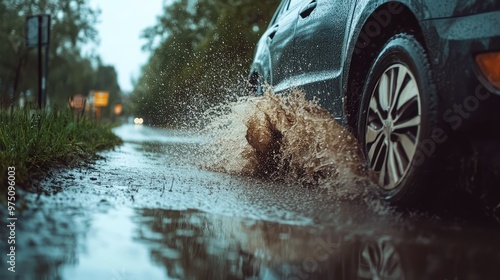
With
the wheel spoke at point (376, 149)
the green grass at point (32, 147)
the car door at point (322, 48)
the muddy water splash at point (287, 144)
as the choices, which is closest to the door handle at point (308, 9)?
the car door at point (322, 48)

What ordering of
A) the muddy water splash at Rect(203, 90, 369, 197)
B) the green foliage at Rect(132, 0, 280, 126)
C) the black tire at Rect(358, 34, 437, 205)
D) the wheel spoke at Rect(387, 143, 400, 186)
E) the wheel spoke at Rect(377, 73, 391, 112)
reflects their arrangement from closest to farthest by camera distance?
the black tire at Rect(358, 34, 437, 205) → the wheel spoke at Rect(387, 143, 400, 186) → the wheel spoke at Rect(377, 73, 391, 112) → the muddy water splash at Rect(203, 90, 369, 197) → the green foliage at Rect(132, 0, 280, 126)

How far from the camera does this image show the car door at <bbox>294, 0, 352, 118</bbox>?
4.47 metres

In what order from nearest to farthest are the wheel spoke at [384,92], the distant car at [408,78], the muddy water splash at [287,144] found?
1. the distant car at [408,78]
2. the wheel spoke at [384,92]
3. the muddy water splash at [287,144]

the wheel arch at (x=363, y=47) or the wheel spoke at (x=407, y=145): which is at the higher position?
the wheel arch at (x=363, y=47)

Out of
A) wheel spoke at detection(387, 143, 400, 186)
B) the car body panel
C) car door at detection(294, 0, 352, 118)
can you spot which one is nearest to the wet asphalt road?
wheel spoke at detection(387, 143, 400, 186)

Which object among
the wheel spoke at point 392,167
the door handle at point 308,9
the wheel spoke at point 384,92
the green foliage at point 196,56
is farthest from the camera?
the green foliage at point 196,56

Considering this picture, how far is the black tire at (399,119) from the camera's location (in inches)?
126

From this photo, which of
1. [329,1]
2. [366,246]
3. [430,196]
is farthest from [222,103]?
[366,246]

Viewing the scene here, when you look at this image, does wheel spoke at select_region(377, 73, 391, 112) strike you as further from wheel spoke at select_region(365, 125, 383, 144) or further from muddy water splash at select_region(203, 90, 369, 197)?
muddy water splash at select_region(203, 90, 369, 197)

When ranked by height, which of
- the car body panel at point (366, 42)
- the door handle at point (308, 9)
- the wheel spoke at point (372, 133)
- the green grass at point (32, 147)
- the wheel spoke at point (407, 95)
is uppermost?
the door handle at point (308, 9)

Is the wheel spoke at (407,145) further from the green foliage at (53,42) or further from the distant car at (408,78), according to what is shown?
the green foliage at (53,42)

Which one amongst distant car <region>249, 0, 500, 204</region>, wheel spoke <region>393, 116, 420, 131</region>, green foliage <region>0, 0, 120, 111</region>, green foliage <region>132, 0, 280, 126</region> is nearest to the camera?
distant car <region>249, 0, 500, 204</region>

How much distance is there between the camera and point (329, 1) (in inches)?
190

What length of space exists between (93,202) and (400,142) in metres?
1.65
